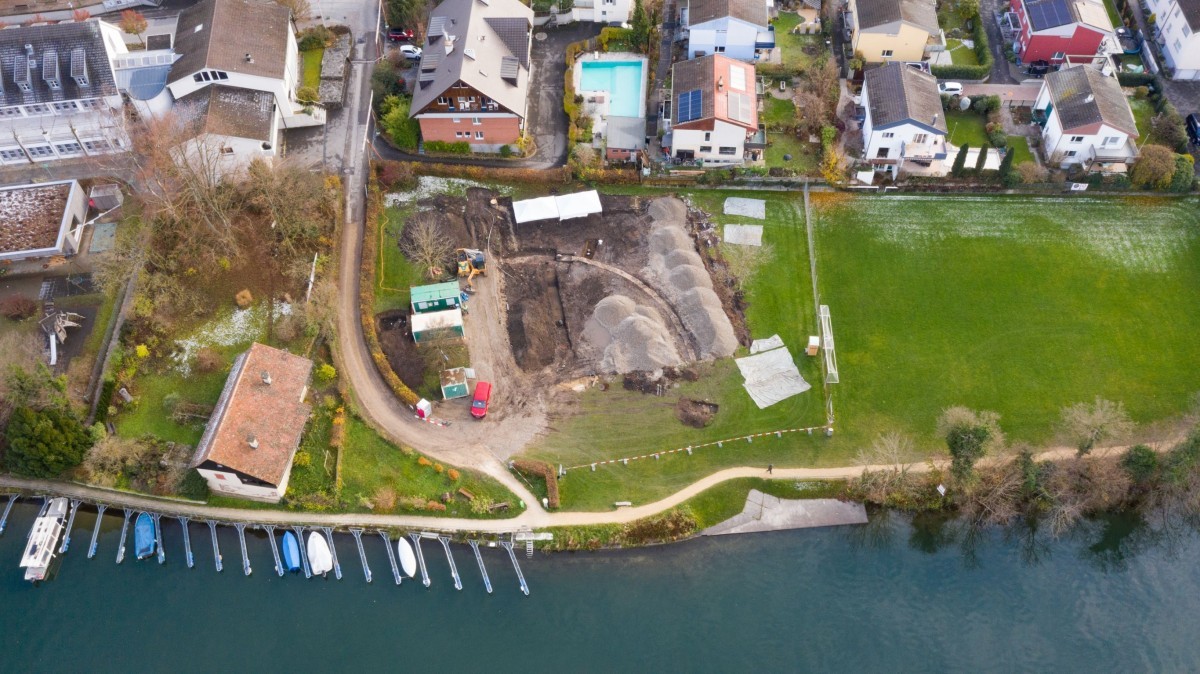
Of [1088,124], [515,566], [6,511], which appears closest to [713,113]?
[1088,124]

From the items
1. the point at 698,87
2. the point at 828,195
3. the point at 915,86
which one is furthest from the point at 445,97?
the point at 915,86

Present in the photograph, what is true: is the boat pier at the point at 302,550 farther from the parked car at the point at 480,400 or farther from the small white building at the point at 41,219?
the small white building at the point at 41,219

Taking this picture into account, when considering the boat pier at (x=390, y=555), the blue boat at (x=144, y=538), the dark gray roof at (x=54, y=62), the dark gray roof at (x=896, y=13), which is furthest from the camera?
the dark gray roof at (x=896, y=13)

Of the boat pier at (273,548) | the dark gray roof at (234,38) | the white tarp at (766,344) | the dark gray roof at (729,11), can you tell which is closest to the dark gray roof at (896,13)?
the dark gray roof at (729,11)

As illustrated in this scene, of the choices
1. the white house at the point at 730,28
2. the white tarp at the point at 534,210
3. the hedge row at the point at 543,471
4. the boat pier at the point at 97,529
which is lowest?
the boat pier at the point at 97,529

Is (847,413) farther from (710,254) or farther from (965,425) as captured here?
(710,254)

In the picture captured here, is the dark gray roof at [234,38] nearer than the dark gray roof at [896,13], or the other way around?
the dark gray roof at [234,38]

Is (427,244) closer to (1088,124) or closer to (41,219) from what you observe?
(41,219)
